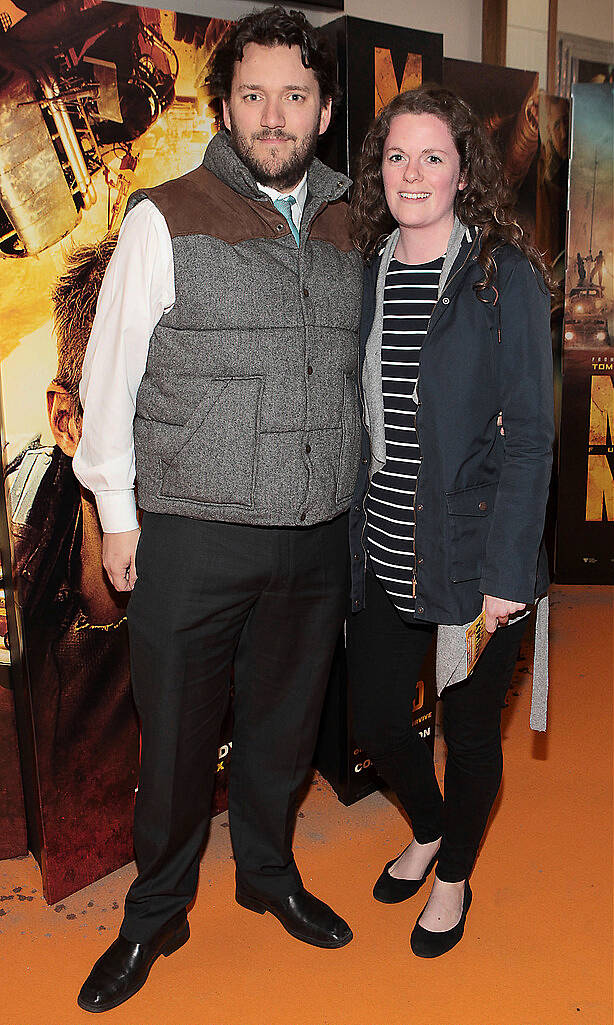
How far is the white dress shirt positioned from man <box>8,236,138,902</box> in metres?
0.19

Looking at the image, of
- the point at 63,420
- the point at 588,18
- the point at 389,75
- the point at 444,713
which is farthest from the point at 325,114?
the point at 588,18

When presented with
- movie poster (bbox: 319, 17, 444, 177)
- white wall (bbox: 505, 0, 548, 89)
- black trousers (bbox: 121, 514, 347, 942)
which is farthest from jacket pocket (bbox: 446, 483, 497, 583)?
white wall (bbox: 505, 0, 548, 89)

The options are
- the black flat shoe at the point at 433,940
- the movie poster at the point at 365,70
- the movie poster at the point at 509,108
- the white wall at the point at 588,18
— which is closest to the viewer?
the black flat shoe at the point at 433,940

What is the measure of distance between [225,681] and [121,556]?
0.33 metres

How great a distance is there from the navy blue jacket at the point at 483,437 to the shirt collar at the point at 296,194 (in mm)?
341

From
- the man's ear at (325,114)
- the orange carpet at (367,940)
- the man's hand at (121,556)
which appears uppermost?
the man's ear at (325,114)

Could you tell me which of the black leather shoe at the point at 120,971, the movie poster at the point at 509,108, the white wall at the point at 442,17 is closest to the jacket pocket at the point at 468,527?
the black leather shoe at the point at 120,971

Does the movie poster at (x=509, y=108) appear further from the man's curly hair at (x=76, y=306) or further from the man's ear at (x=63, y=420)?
the man's ear at (x=63, y=420)

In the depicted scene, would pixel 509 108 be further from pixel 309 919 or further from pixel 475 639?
pixel 309 919

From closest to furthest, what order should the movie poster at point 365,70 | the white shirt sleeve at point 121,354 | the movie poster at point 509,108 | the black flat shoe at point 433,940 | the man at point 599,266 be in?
1. the white shirt sleeve at point 121,354
2. the black flat shoe at point 433,940
3. the movie poster at point 365,70
4. the movie poster at point 509,108
5. the man at point 599,266

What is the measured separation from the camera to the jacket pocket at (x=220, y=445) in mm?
1720

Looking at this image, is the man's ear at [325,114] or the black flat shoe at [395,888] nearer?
the man's ear at [325,114]

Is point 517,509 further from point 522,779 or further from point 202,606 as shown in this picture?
point 522,779

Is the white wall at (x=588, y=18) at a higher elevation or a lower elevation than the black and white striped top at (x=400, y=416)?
higher
